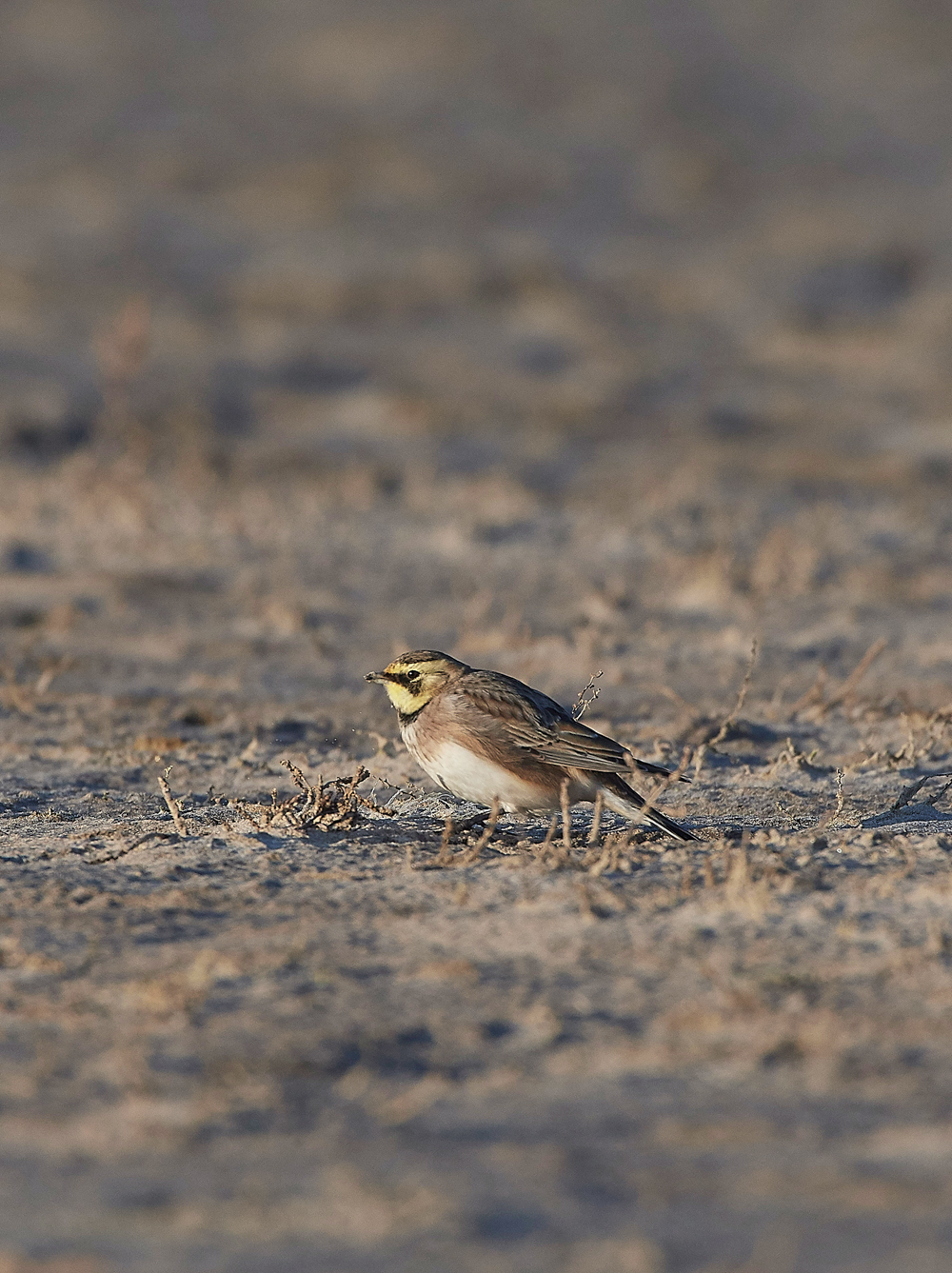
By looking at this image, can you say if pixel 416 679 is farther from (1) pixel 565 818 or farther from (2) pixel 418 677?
(1) pixel 565 818

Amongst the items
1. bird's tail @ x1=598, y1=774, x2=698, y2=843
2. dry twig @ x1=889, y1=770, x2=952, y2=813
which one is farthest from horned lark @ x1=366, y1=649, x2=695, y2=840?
A: dry twig @ x1=889, y1=770, x2=952, y2=813

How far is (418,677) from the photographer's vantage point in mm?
5512

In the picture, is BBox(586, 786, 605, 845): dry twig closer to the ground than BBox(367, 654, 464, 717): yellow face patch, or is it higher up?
closer to the ground

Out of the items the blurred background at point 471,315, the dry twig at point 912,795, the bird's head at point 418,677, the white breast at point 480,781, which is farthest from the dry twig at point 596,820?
the blurred background at point 471,315

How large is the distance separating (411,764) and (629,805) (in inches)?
53.2

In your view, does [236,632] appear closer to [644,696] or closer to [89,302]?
[644,696]

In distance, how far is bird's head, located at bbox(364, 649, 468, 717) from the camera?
5.47 m

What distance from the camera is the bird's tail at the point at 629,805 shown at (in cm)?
503

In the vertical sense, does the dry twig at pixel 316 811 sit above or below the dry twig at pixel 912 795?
above

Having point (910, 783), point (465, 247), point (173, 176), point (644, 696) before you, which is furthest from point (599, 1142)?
point (173, 176)

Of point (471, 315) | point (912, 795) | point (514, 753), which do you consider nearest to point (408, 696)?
point (514, 753)

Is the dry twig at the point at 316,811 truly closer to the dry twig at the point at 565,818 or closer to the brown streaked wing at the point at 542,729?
the brown streaked wing at the point at 542,729

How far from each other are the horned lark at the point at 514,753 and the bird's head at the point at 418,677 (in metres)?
0.06

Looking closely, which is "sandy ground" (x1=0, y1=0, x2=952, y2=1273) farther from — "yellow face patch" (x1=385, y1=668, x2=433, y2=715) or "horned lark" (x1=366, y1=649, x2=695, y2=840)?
"yellow face patch" (x1=385, y1=668, x2=433, y2=715)
